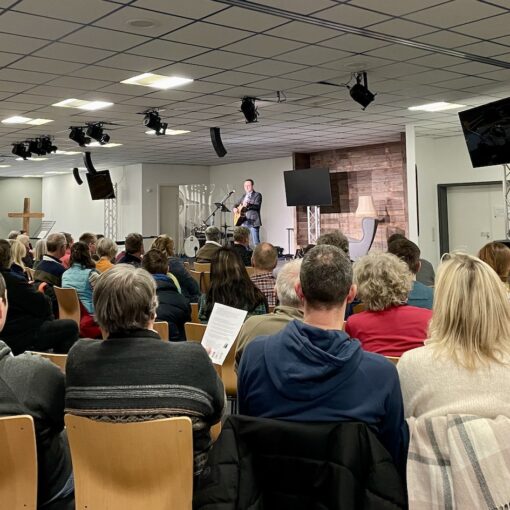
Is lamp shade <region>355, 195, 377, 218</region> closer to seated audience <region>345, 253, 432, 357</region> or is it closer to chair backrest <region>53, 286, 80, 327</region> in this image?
chair backrest <region>53, 286, 80, 327</region>

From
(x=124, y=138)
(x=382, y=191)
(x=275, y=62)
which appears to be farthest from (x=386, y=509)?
(x=382, y=191)

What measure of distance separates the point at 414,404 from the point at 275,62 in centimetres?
475

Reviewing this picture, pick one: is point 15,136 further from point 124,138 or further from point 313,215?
point 313,215

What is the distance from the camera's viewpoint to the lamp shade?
1220 centimetres

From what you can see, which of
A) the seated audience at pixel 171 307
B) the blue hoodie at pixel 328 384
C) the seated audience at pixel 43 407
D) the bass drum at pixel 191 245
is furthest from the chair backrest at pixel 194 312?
the bass drum at pixel 191 245

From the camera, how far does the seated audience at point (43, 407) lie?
73.2 inches

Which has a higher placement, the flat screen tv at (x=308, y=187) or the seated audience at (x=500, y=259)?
the flat screen tv at (x=308, y=187)

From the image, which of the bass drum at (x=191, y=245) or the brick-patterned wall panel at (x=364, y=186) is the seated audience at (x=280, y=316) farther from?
the bass drum at (x=191, y=245)

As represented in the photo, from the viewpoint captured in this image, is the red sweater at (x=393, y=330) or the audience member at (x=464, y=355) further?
the red sweater at (x=393, y=330)

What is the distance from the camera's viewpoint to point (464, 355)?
1.75 meters

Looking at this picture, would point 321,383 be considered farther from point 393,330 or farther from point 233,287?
point 233,287

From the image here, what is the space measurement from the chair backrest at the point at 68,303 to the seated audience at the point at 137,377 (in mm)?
3371

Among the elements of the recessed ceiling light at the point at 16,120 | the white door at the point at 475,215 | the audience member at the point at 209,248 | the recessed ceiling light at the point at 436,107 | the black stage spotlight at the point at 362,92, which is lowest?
the audience member at the point at 209,248

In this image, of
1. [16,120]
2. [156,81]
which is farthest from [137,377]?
[16,120]
